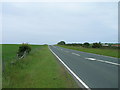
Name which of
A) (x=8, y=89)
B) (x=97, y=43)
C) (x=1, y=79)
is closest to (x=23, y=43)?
(x=1, y=79)

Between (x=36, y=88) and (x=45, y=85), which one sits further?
(x=45, y=85)

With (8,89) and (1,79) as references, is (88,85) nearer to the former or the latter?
(8,89)

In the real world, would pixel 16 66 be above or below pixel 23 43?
below

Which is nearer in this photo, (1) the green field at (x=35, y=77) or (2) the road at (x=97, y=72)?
(1) the green field at (x=35, y=77)

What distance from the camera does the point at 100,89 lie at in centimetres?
637

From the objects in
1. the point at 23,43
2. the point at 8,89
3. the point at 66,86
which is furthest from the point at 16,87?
the point at 23,43

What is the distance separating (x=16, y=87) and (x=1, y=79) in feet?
5.55

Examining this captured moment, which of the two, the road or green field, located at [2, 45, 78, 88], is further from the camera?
the road

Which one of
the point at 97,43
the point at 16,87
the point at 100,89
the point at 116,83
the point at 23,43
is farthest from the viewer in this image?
the point at 97,43

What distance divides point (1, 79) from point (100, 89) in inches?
194

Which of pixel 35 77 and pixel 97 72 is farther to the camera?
pixel 97 72

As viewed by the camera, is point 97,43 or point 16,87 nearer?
point 16,87

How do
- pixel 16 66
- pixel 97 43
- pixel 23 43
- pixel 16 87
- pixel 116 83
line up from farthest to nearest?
pixel 97 43, pixel 23 43, pixel 16 66, pixel 116 83, pixel 16 87

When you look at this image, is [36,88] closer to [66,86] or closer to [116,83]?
[66,86]
